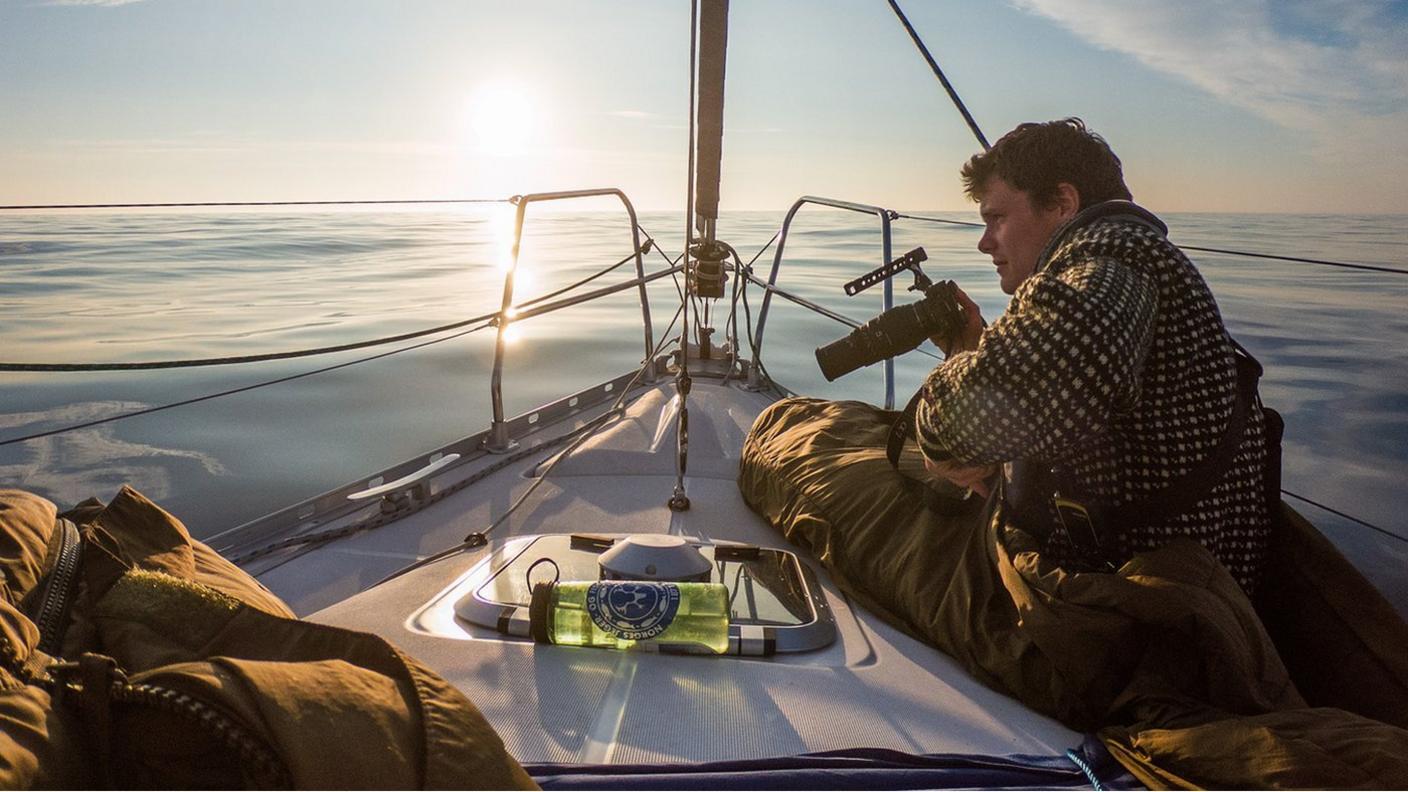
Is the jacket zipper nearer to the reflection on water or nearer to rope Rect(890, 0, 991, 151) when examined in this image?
rope Rect(890, 0, 991, 151)

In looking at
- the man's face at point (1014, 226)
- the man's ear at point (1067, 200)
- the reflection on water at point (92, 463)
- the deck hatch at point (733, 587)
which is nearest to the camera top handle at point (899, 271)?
the man's face at point (1014, 226)

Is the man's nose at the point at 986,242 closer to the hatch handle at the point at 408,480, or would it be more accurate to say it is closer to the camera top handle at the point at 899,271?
the camera top handle at the point at 899,271

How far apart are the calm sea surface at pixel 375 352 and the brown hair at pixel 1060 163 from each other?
1.43 metres

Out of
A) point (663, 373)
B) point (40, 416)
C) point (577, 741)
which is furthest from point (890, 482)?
point (40, 416)

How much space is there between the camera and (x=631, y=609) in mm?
1277

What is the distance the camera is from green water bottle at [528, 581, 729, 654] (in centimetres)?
128

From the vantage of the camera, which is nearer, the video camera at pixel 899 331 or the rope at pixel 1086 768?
the rope at pixel 1086 768

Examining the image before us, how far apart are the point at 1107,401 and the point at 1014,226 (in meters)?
0.45

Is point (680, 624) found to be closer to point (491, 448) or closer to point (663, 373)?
point (491, 448)

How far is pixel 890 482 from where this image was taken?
173 centimetres

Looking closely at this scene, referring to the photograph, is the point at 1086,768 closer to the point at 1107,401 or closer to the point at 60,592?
the point at 1107,401

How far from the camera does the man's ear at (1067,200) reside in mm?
1333

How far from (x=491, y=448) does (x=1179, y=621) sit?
200 cm

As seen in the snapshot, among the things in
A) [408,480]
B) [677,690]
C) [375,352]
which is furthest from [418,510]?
[375,352]
